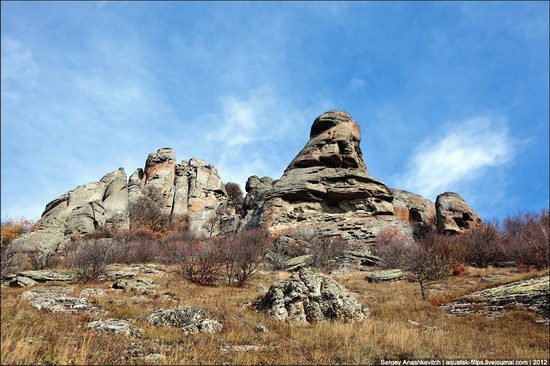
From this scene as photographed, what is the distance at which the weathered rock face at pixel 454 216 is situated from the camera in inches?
1873

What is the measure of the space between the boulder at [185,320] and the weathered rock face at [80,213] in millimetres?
34942

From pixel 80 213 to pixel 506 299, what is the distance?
47646 mm

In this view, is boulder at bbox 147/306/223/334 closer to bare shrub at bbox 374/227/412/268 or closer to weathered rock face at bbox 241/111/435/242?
bare shrub at bbox 374/227/412/268

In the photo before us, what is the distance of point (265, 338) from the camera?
8.77 meters

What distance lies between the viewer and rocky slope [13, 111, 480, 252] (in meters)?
42.6

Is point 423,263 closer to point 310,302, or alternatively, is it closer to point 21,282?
point 310,302

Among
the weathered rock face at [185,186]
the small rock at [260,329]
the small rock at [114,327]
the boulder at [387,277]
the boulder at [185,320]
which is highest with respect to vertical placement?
the weathered rock face at [185,186]

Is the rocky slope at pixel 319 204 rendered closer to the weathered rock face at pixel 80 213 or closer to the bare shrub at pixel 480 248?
the weathered rock face at pixel 80 213

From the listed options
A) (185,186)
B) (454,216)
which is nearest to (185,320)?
(454,216)

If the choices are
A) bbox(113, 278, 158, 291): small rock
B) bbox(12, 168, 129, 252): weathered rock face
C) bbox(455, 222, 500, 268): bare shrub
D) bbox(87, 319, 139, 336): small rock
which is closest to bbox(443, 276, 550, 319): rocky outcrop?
bbox(87, 319, 139, 336): small rock

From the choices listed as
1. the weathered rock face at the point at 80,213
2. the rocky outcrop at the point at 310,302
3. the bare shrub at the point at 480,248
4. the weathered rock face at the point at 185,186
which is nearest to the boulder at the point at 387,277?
the rocky outcrop at the point at 310,302

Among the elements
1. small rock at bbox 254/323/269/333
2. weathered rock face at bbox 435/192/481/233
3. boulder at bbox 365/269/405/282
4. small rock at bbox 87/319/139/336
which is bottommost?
boulder at bbox 365/269/405/282

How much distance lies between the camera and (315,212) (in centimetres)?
4500

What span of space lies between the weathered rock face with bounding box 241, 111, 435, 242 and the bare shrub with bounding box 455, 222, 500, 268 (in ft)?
22.9
